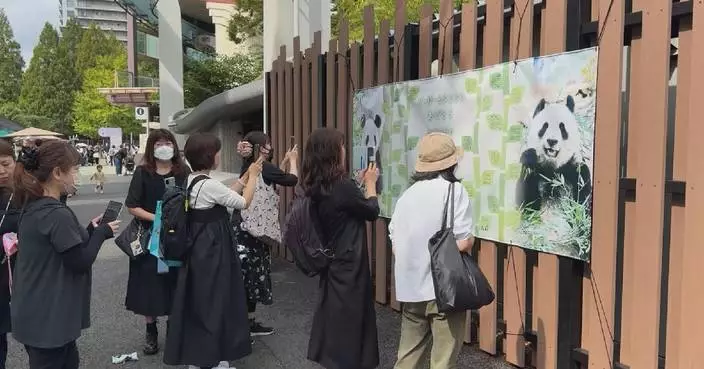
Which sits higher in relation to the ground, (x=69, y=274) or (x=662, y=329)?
(x=69, y=274)

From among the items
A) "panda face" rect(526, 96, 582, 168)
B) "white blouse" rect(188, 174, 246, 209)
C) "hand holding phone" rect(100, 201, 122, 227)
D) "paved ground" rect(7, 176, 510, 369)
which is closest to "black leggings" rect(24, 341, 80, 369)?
"hand holding phone" rect(100, 201, 122, 227)

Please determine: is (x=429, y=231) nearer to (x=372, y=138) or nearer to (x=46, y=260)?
(x=46, y=260)

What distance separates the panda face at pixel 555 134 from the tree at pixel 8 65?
6924cm

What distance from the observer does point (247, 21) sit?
2611 cm

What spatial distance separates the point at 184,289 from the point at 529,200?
2.21 m

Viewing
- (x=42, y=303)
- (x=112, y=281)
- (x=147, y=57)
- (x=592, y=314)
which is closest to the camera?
(x=42, y=303)

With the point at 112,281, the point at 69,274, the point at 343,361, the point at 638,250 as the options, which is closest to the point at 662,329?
the point at 638,250

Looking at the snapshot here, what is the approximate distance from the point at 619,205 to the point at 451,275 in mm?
1136

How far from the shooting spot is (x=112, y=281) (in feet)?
22.3

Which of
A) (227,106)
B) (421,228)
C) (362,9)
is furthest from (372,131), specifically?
(362,9)

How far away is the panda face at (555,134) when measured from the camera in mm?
3363

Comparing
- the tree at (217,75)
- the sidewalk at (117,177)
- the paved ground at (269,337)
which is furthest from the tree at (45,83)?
the paved ground at (269,337)

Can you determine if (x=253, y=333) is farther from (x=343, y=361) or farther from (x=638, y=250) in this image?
(x=638, y=250)

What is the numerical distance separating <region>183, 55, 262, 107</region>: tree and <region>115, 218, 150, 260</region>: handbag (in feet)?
73.0
